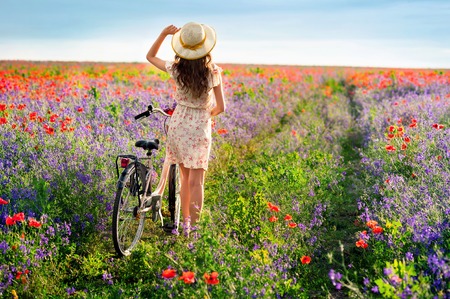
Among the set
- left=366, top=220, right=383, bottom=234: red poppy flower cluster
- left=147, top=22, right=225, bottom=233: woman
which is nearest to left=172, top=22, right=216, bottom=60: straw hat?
left=147, top=22, right=225, bottom=233: woman

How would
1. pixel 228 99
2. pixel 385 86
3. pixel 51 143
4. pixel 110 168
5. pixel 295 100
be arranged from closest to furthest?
pixel 110 168, pixel 51 143, pixel 228 99, pixel 295 100, pixel 385 86

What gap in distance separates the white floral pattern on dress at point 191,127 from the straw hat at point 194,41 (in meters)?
0.28

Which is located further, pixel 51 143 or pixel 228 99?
pixel 228 99

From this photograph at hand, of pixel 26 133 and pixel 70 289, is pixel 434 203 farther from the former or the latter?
pixel 26 133

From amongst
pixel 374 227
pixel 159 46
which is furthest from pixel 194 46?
pixel 374 227

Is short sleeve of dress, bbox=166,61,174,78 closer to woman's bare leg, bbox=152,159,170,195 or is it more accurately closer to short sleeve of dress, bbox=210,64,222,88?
short sleeve of dress, bbox=210,64,222,88

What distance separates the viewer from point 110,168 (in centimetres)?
561

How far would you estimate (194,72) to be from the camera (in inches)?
168

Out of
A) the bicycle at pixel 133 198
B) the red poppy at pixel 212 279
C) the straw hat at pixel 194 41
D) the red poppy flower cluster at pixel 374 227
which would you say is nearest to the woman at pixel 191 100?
the straw hat at pixel 194 41

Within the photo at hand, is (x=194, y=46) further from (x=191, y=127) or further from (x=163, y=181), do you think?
(x=163, y=181)

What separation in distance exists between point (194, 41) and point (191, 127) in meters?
0.80

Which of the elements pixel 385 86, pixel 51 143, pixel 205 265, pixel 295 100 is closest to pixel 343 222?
pixel 205 265

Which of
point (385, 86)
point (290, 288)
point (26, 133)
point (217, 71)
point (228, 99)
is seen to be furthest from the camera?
point (385, 86)

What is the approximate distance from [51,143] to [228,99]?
647 centimetres
